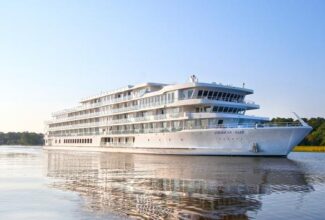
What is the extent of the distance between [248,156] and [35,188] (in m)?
28.7

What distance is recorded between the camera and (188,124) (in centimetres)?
4697

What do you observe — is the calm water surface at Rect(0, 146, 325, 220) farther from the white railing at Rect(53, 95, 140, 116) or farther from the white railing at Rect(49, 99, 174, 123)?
the white railing at Rect(53, 95, 140, 116)

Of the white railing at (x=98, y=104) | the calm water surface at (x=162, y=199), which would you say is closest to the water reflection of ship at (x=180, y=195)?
the calm water surface at (x=162, y=199)

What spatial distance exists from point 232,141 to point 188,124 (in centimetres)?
671

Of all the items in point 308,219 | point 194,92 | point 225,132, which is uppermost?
point 194,92

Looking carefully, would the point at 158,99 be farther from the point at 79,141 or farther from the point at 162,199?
the point at 162,199

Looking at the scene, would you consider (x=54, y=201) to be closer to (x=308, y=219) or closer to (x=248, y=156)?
(x=308, y=219)

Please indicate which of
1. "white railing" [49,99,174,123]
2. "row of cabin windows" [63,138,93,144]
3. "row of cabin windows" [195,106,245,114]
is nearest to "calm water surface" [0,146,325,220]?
"row of cabin windows" [195,106,245,114]

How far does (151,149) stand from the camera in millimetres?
51469

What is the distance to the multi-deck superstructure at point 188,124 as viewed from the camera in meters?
40.5

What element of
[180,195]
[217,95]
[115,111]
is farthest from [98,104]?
[180,195]

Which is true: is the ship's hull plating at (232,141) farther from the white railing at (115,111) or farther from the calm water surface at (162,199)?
the calm water surface at (162,199)

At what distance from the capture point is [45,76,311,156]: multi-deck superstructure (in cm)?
4050

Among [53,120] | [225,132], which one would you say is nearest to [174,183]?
[225,132]
